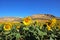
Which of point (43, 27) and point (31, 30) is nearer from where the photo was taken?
point (31, 30)

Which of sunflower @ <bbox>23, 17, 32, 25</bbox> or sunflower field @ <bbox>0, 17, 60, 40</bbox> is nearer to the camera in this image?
sunflower field @ <bbox>0, 17, 60, 40</bbox>

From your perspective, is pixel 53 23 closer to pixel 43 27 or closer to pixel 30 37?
pixel 43 27

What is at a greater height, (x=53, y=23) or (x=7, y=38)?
(x=53, y=23)

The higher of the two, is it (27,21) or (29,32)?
(27,21)

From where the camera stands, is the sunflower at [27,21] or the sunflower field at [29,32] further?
the sunflower at [27,21]

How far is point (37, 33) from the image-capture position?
5148 mm

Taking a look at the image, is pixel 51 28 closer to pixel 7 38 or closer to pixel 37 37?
pixel 37 37

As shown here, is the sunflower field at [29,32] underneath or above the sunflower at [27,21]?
underneath

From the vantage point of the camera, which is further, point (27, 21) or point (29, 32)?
point (27, 21)

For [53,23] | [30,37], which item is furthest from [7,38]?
[53,23]

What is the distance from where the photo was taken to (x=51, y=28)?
A: 5.67m

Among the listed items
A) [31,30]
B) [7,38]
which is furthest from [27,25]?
[7,38]

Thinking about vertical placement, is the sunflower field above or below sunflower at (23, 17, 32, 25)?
below

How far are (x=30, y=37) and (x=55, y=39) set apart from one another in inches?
25.7
